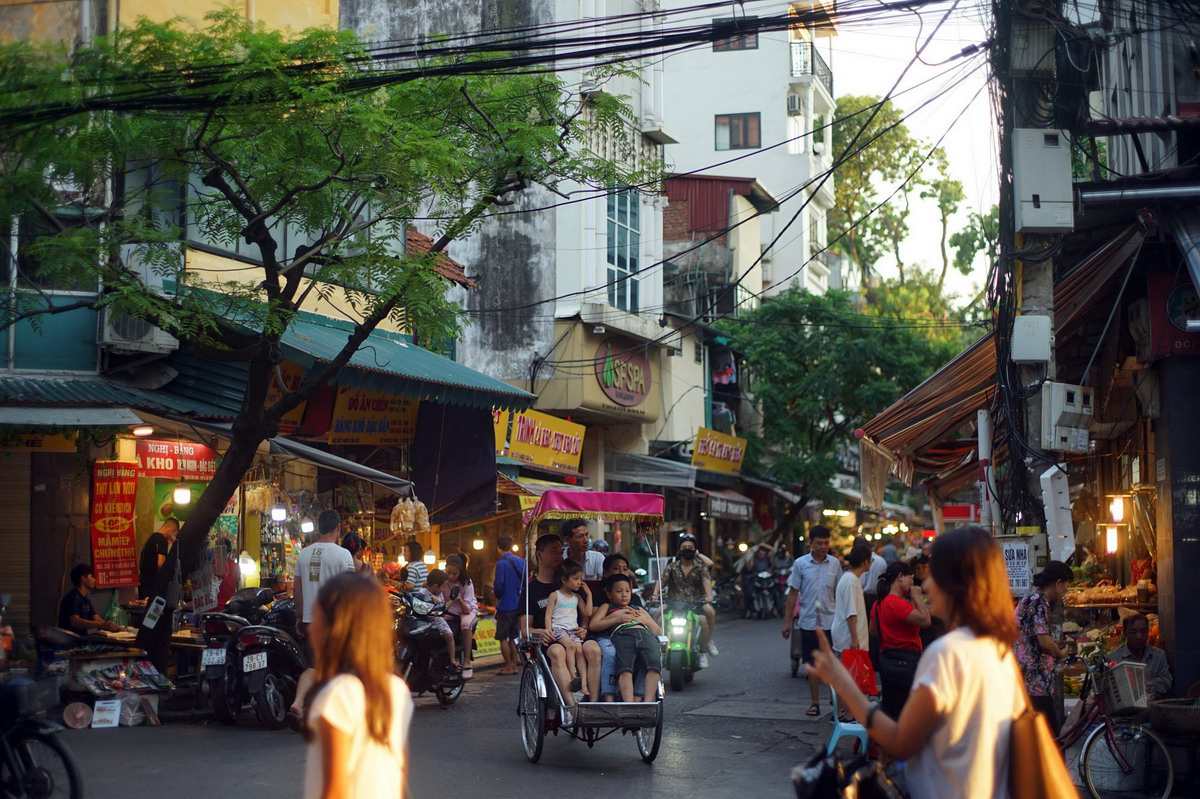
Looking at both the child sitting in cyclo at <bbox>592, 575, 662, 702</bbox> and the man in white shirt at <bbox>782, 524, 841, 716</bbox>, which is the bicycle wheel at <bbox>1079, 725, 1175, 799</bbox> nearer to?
the child sitting in cyclo at <bbox>592, 575, 662, 702</bbox>

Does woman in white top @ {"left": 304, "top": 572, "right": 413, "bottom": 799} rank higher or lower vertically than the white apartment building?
lower

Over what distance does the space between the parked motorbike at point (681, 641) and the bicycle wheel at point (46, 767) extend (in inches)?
319

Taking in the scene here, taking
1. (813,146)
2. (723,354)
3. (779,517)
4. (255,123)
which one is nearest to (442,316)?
(255,123)

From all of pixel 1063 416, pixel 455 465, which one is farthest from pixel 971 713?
pixel 455 465

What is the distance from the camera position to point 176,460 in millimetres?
14883

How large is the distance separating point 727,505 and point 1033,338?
22101 millimetres

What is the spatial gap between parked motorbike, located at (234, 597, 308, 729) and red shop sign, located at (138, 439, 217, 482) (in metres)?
3.29

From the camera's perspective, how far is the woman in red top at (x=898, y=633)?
8.56 meters

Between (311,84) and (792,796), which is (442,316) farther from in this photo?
(792,796)

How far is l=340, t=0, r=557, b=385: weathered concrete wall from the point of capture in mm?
25469

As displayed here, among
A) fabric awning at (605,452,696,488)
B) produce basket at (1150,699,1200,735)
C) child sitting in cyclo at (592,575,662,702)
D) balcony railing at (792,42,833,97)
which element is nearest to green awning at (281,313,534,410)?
child sitting in cyclo at (592,575,662,702)

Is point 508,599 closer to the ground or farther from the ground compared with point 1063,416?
closer to the ground

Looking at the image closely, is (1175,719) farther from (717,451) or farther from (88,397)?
(717,451)

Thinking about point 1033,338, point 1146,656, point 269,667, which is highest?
point 1033,338
